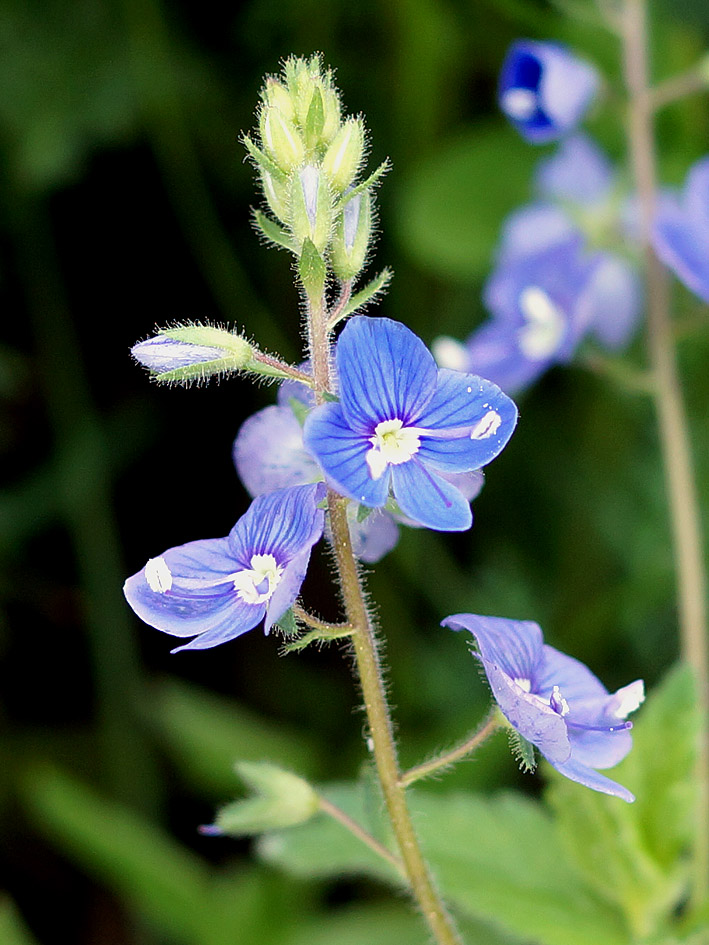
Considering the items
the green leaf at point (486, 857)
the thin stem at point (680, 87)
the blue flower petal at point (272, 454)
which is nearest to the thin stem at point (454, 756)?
the blue flower petal at point (272, 454)

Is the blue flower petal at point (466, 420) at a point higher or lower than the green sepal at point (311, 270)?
lower

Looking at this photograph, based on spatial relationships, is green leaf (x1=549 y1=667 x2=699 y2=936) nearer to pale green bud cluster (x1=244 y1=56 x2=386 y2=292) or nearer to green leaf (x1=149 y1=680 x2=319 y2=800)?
pale green bud cluster (x1=244 y1=56 x2=386 y2=292)

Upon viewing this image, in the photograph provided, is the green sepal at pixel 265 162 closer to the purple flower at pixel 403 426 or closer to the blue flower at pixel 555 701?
the purple flower at pixel 403 426

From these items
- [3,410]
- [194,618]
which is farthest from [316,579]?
[194,618]

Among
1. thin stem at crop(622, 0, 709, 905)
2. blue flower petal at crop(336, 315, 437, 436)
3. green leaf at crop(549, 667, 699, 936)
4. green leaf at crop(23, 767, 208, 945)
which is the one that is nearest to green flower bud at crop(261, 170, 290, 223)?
blue flower petal at crop(336, 315, 437, 436)

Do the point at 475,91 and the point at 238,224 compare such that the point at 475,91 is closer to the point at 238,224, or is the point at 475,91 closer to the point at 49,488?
the point at 238,224
